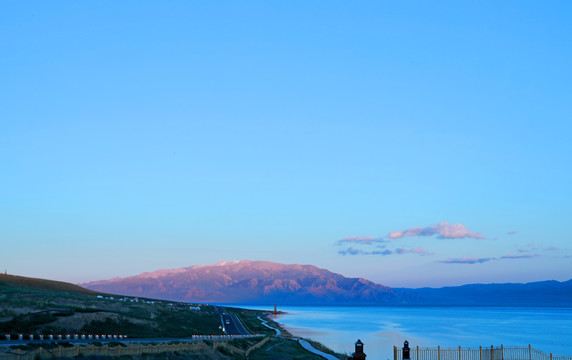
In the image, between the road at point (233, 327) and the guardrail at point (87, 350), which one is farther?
the road at point (233, 327)

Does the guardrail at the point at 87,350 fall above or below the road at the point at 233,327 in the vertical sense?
above

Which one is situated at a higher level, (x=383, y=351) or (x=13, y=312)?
(x=13, y=312)

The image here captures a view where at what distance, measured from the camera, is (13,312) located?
55906 millimetres

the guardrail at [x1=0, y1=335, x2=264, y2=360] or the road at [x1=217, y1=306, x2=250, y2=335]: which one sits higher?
the guardrail at [x1=0, y1=335, x2=264, y2=360]

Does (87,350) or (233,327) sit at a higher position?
(87,350)

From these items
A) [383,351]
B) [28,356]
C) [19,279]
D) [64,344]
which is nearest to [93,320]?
[64,344]

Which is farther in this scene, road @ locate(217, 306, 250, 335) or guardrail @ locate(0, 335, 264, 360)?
road @ locate(217, 306, 250, 335)

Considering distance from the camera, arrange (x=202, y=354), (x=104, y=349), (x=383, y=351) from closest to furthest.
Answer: (x=104, y=349)
(x=202, y=354)
(x=383, y=351)

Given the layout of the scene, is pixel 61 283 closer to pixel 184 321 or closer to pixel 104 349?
pixel 184 321

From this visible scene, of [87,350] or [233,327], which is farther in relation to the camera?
[233,327]

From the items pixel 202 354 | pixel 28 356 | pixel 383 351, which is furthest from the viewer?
pixel 383 351

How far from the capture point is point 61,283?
626 ft

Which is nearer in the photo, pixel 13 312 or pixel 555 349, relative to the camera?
pixel 13 312

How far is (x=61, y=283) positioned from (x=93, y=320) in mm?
142654
